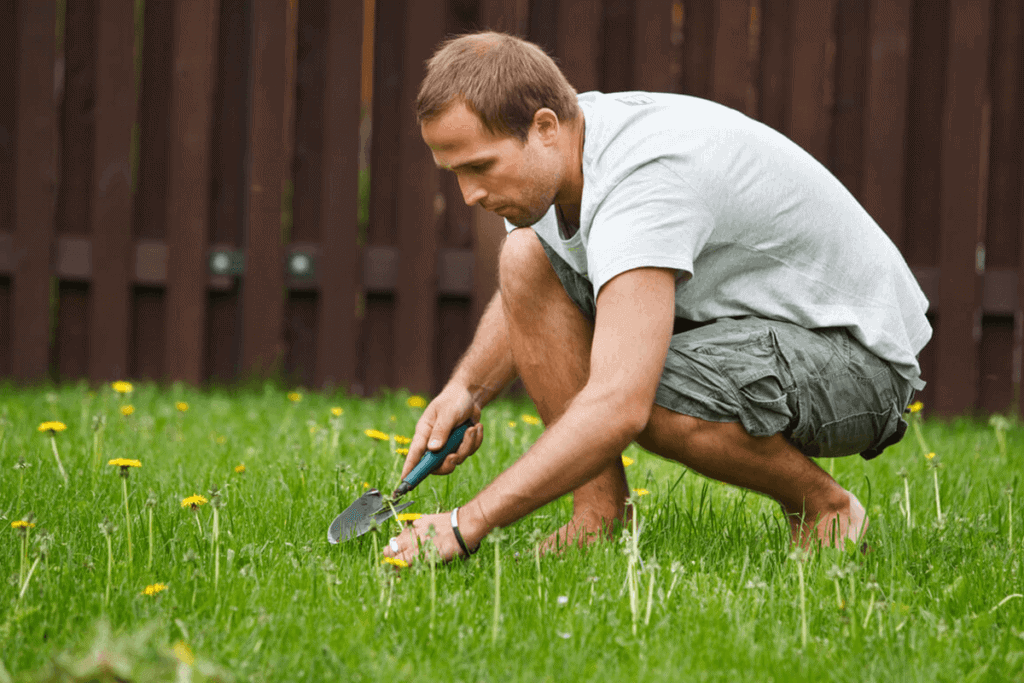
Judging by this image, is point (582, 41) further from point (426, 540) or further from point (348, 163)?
point (426, 540)

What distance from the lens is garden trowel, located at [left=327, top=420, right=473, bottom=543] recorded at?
2.04 m

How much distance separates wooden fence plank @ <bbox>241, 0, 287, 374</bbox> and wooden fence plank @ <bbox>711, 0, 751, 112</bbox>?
5.81 feet

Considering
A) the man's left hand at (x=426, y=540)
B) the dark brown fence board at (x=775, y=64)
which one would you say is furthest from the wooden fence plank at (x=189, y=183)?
the man's left hand at (x=426, y=540)

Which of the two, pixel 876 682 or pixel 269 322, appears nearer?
pixel 876 682

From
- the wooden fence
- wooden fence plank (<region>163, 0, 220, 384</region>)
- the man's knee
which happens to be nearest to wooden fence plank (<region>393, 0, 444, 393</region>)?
the wooden fence

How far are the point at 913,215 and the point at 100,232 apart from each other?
331 cm

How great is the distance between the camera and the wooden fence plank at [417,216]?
13.4ft

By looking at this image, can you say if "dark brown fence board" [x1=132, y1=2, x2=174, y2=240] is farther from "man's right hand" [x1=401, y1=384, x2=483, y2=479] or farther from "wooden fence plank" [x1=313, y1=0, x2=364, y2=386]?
"man's right hand" [x1=401, y1=384, x2=483, y2=479]

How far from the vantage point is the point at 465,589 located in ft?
6.02

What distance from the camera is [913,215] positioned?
13.3 feet

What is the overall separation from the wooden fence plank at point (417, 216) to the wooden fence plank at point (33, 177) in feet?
4.79

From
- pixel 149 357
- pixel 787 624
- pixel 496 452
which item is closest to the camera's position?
pixel 787 624

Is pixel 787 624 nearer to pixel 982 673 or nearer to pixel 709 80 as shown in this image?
pixel 982 673

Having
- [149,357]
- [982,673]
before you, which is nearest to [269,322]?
[149,357]
